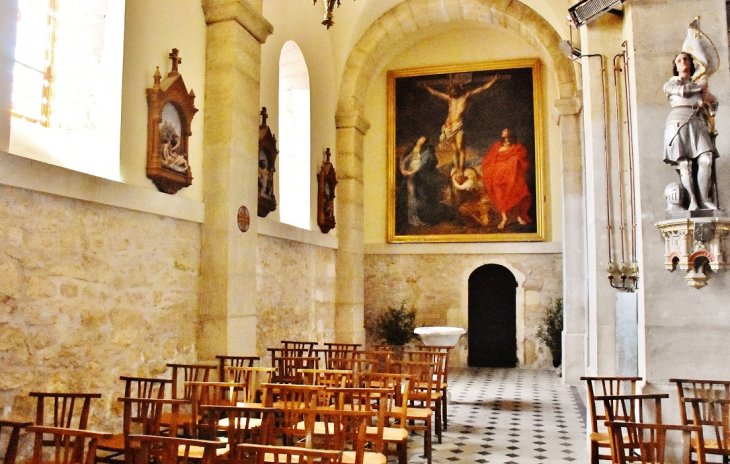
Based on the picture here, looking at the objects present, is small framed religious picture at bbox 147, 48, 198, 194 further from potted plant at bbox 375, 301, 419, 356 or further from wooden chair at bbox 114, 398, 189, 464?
potted plant at bbox 375, 301, 419, 356

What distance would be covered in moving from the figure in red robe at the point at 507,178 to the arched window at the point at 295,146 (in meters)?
4.29

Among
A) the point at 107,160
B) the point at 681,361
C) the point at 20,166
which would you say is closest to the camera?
the point at 20,166

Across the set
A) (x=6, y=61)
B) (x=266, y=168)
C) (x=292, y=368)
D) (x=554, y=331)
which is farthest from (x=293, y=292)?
(x=6, y=61)

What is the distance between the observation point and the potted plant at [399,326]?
12617 millimetres

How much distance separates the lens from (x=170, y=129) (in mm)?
6484

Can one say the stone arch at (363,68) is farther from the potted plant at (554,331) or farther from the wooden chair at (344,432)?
the wooden chair at (344,432)

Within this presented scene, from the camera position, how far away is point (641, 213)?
16.1 ft

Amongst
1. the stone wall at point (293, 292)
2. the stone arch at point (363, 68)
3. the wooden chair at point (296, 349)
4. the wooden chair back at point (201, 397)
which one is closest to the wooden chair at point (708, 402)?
the wooden chair back at point (201, 397)

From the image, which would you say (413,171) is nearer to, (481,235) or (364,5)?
(481,235)

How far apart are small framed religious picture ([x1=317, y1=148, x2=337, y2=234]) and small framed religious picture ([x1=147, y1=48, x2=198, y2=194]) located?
4020mm

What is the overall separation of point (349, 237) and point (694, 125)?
25.5 feet

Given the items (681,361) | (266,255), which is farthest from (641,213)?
(266,255)

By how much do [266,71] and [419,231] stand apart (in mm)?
5541

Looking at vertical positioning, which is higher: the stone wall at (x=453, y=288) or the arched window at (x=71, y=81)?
the arched window at (x=71, y=81)
